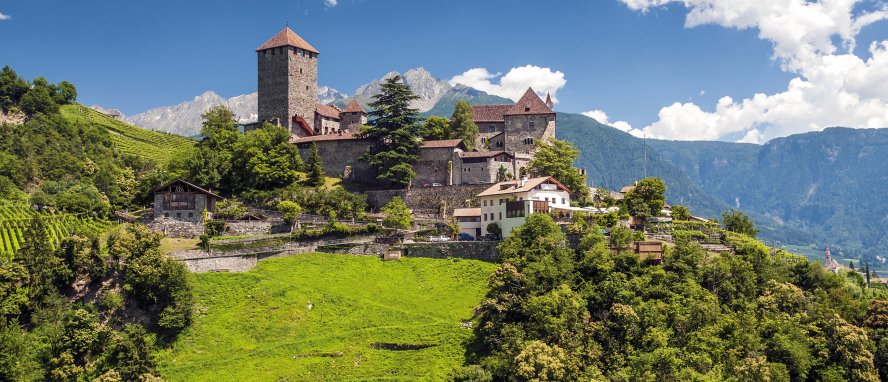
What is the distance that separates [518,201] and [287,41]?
4263 cm

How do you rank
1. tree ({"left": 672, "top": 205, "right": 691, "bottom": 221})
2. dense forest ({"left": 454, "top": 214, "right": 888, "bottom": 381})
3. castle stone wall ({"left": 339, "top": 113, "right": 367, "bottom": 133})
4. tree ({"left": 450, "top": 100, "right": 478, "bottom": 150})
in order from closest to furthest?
dense forest ({"left": 454, "top": 214, "right": 888, "bottom": 381}) < tree ({"left": 672, "top": 205, "right": 691, "bottom": 221}) < tree ({"left": 450, "top": 100, "right": 478, "bottom": 150}) < castle stone wall ({"left": 339, "top": 113, "right": 367, "bottom": 133})

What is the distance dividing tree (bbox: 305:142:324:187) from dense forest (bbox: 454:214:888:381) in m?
28.4

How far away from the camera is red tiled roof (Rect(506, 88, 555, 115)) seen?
95.9m

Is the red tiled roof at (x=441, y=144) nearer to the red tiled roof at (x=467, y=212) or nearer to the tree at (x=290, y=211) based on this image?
the red tiled roof at (x=467, y=212)

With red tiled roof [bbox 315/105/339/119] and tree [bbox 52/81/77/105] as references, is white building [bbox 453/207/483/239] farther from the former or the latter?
tree [bbox 52/81/77/105]

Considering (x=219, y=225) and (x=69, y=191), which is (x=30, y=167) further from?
(x=219, y=225)

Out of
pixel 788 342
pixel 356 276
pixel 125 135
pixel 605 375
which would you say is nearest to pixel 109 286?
pixel 356 276

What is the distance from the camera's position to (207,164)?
8456 cm

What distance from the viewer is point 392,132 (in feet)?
289

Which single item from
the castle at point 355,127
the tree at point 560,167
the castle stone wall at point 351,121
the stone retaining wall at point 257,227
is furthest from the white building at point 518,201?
the castle stone wall at point 351,121

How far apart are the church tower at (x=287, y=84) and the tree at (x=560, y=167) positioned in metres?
28.4

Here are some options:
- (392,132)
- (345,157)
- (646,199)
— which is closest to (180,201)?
(345,157)

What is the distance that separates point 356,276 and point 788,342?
32.0 meters

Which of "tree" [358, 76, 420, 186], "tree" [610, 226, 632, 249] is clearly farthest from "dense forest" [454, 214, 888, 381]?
"tree" [358, 76, 420, 186]
